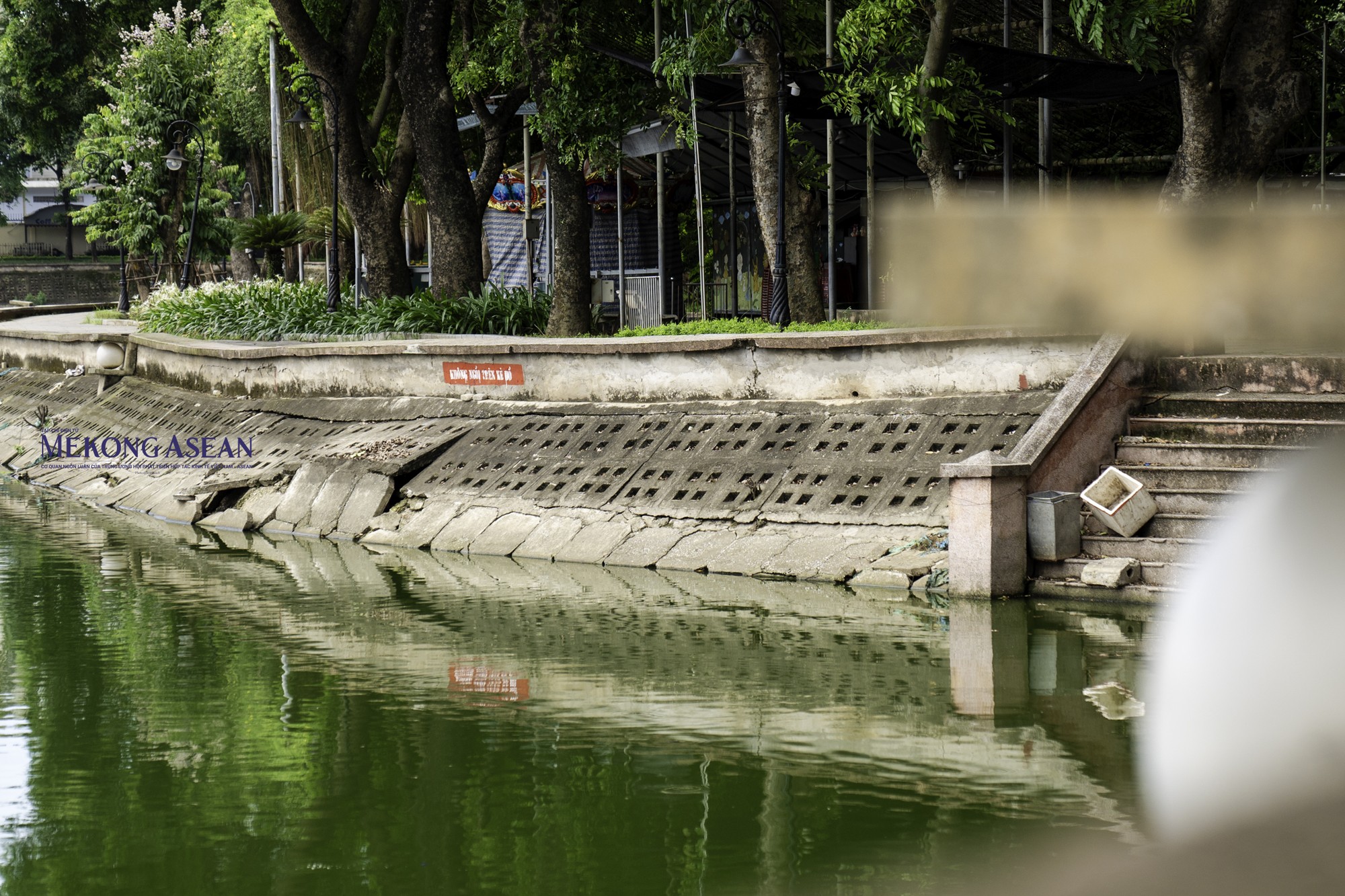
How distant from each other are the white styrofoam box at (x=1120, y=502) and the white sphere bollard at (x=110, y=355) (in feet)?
57.0

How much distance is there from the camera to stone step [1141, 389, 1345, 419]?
10867 mm

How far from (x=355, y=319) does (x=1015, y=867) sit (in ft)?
53.3

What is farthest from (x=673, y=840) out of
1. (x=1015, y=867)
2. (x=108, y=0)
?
(x=108, y=0)

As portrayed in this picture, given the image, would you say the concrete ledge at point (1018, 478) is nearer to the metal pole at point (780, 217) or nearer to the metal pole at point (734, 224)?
the metal pole at point (780, 217)

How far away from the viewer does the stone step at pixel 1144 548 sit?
10.2 metres

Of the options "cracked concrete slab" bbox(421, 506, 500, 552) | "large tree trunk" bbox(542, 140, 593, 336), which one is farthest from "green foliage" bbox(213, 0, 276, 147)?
"cracked concrete slab" bbox(421, 506, 500, 552)

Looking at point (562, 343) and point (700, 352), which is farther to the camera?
point (562, 343)

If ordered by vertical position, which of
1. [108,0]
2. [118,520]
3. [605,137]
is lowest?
[118,520]

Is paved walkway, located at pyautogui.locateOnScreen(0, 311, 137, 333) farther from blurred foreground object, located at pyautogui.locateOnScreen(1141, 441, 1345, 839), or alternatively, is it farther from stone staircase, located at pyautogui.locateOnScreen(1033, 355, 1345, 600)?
blurred foreground object, located at pyautogui.locateOnScreen(1141, 441, 1345, 839)

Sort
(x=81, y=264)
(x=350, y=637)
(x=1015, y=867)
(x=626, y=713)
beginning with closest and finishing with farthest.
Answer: (x=1015, y=867), (x=626, y=713), (x=350, y=637), (x=81, y=264)

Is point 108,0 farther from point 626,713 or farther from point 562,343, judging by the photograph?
point 626,713

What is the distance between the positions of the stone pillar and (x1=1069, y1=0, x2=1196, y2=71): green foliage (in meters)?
4.36

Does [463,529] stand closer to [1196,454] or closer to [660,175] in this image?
[1196,454]

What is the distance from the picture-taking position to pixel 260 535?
1516 cm
